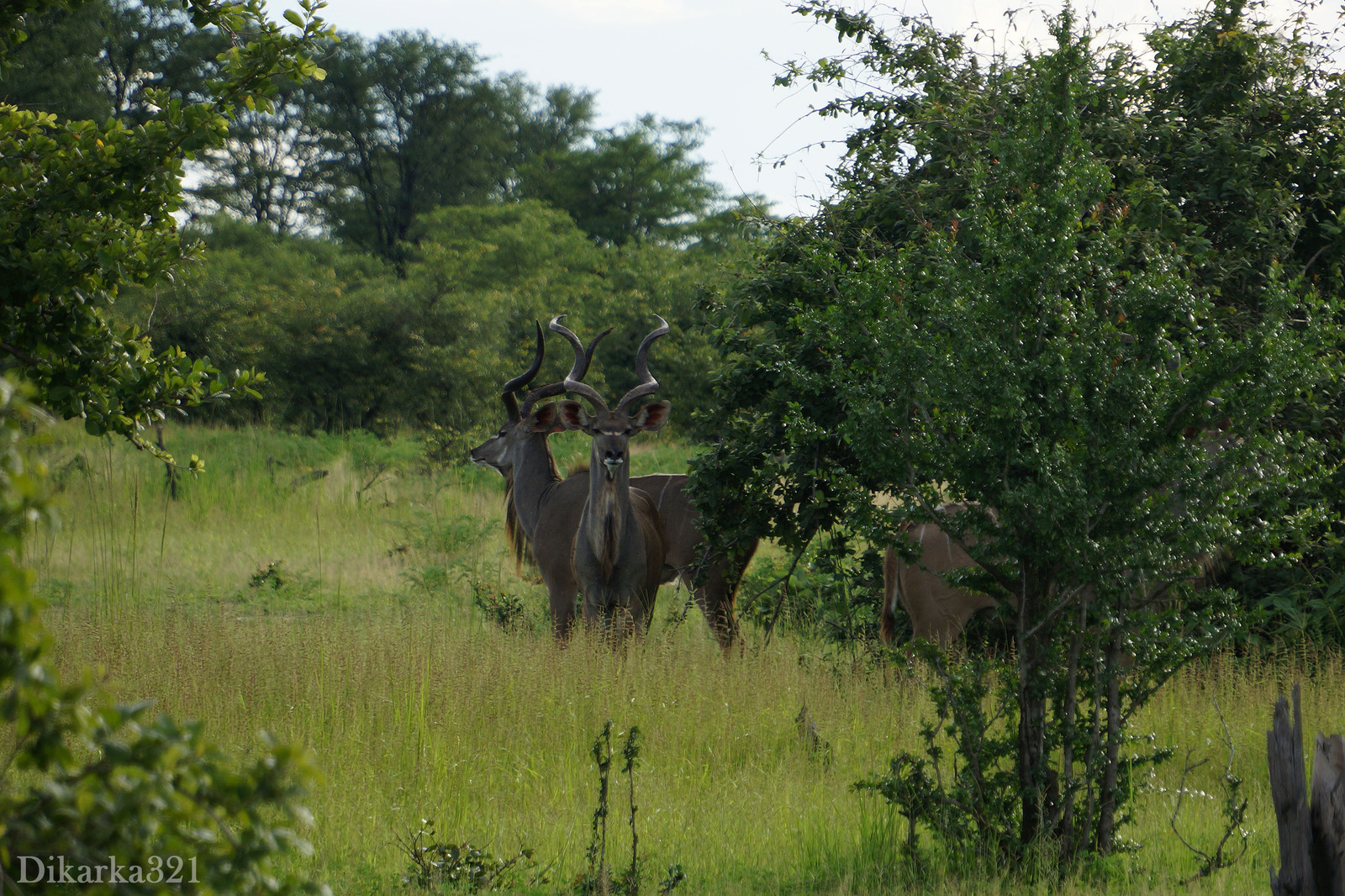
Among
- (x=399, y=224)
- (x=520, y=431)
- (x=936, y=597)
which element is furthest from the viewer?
(x=399, y=224)

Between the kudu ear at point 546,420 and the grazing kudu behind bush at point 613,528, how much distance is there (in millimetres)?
595

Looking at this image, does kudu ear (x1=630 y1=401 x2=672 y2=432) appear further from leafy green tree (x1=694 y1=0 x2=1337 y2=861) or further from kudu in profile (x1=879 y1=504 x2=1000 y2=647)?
leafy green tree (x1=694 y1=0 x2=1337 y2=861)

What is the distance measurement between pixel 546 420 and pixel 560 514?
2.69 feet

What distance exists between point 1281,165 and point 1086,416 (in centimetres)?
508

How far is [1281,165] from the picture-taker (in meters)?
7.88

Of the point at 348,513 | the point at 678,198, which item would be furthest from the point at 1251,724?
the point at 678,198

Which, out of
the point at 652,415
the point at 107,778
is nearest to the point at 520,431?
the point at 652,415

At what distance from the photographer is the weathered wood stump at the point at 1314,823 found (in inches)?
128

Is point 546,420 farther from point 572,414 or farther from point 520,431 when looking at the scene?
point 572,414

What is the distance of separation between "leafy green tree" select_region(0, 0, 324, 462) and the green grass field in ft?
5.49

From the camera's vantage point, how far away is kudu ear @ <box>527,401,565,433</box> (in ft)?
29.2

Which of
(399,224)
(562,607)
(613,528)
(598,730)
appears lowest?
(598,730)

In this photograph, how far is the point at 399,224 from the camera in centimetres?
4119

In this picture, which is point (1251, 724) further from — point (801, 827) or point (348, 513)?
point (348, 513)
